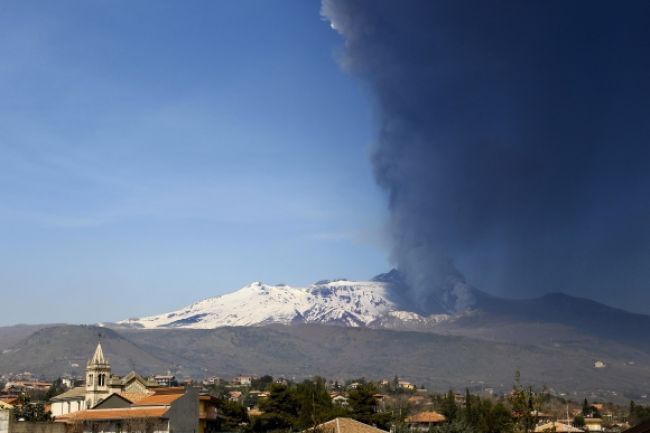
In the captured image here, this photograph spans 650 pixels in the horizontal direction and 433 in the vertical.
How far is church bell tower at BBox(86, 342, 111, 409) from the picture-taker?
363 feet

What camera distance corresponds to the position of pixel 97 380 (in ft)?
369

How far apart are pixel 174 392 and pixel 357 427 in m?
14.4

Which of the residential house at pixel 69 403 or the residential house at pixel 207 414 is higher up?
the residential house at pixel 69 403

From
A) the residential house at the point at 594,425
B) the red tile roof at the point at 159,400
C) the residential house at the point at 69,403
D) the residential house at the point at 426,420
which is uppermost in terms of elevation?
the residential house at the point at 69,403

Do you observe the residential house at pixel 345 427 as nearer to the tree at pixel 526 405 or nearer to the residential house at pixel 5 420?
the tree at pixel 526 405

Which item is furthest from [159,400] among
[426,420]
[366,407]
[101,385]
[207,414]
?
[426,420]

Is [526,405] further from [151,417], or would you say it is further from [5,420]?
[151,417]

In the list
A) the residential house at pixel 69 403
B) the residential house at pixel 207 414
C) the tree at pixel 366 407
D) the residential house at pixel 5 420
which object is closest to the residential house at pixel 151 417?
the residential house at pixel 207 414

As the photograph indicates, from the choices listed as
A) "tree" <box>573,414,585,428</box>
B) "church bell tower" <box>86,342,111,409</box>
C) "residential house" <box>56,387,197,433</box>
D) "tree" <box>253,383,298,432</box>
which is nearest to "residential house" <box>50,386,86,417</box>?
"church bell tower" <box>86,342,111,409</box>

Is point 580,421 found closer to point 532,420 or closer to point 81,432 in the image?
point 81,432

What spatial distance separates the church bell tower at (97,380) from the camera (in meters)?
111

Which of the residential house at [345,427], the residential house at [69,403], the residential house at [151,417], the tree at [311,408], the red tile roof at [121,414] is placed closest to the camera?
the residential house at [151,417]

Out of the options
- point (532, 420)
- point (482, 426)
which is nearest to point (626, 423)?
point (482, 426)

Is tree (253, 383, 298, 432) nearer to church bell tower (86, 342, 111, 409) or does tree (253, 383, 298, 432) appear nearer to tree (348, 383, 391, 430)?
tree (348, 383, 391, 430)
